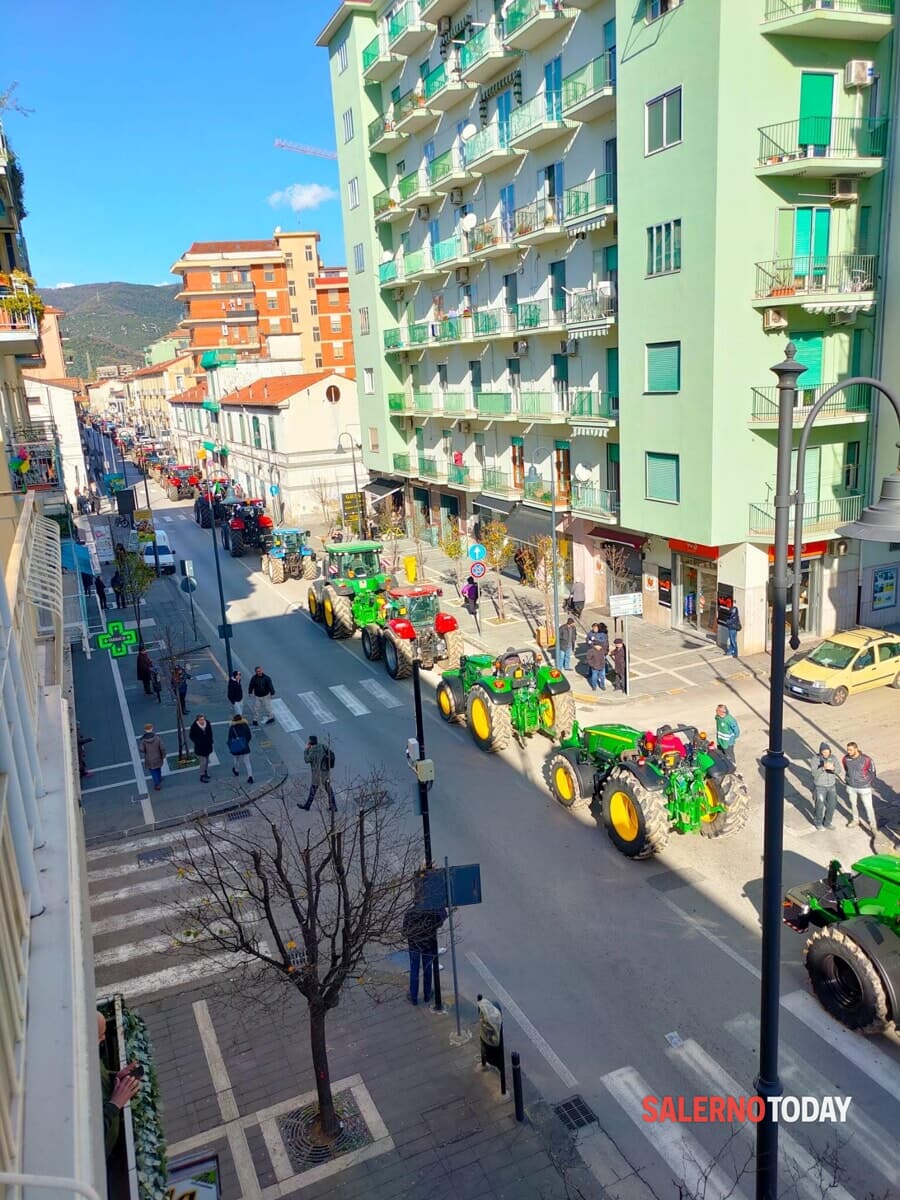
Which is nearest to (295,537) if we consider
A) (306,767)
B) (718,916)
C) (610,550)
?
(610,550)

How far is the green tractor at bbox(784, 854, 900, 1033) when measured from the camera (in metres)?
9.13

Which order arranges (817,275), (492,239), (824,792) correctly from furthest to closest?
(492,239), (817,275), (824,792)

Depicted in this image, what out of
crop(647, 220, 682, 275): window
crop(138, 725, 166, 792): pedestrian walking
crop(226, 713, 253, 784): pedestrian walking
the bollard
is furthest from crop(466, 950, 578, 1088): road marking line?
crop(647, 220, 682, 275): window

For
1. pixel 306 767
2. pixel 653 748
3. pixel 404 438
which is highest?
pixel 404 438

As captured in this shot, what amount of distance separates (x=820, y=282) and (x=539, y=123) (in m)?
11.1

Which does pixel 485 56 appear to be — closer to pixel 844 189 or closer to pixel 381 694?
pixel 844 189

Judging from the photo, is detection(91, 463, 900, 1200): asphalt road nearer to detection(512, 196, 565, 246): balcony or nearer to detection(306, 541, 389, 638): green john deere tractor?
detection(306, 541, 389, 638): green john deere tractor

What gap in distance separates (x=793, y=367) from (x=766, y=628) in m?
18.1

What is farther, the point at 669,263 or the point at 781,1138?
the point at 669,263

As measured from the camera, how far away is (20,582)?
7539 mm

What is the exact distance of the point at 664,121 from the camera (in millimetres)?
21219

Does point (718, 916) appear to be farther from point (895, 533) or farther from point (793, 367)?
point (793, 367)

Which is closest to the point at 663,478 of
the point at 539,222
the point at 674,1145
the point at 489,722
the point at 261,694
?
the point at 489,722

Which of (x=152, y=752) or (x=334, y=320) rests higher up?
(x=334, y=320)
